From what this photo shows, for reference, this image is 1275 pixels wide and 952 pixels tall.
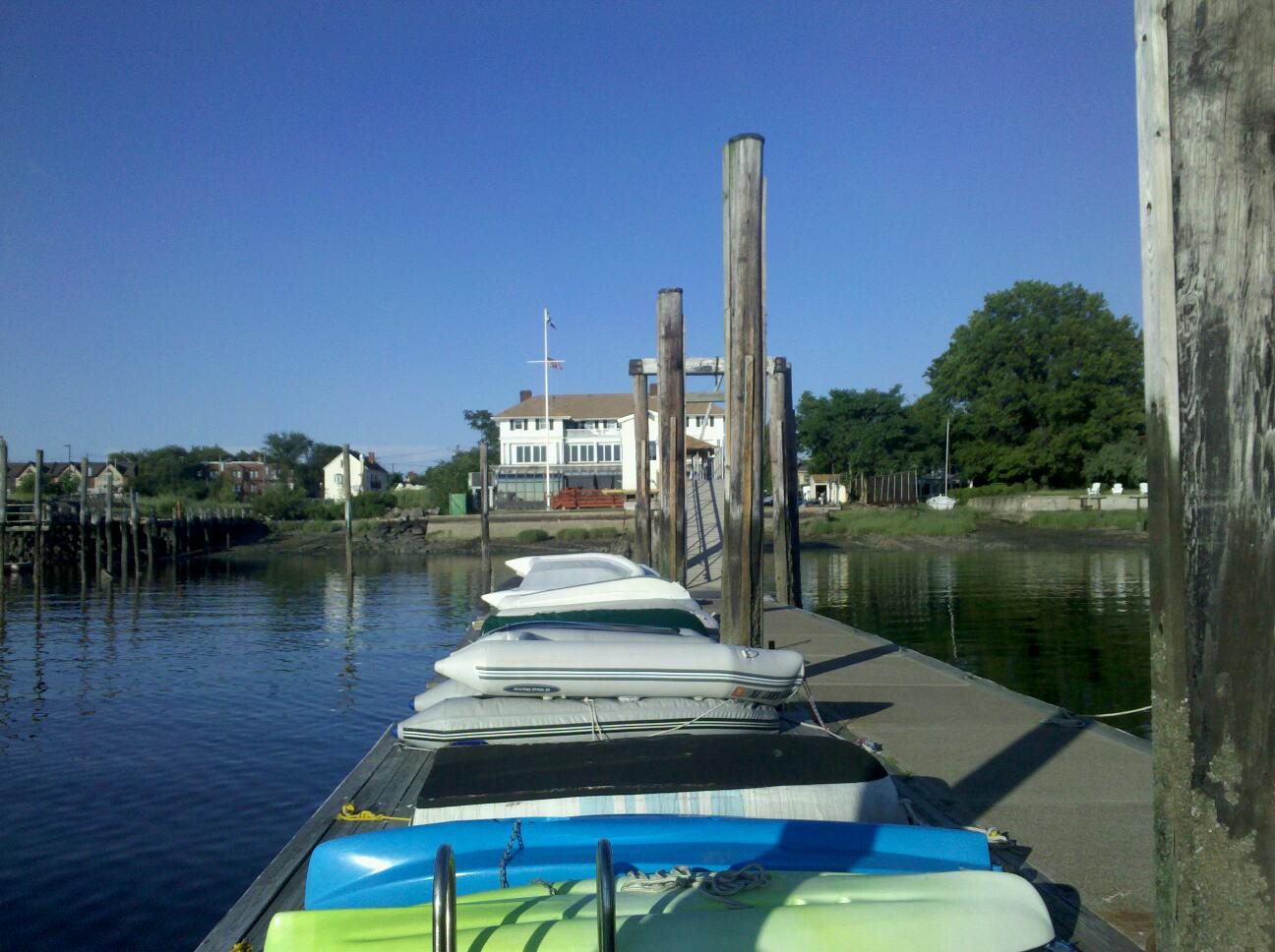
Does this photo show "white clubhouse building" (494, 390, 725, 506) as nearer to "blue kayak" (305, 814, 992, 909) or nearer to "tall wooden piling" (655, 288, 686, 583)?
"tall wooden piling" (655, 288, 686, 583)

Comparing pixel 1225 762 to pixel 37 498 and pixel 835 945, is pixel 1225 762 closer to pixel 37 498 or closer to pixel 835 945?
pixel 835 945

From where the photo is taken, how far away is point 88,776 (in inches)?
444

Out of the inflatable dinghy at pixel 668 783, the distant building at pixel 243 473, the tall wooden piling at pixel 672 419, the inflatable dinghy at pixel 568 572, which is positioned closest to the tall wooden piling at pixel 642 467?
the tall wooden piling at pixel 672 419

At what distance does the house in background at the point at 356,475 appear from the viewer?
108125 millimetres

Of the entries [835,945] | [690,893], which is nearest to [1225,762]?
[835,945]

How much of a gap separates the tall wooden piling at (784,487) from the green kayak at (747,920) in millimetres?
14960

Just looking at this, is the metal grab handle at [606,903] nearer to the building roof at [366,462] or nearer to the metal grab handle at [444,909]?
A: the metal grab handle at [444,909]

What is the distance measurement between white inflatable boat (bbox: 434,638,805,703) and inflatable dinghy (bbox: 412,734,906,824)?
1.34 meters

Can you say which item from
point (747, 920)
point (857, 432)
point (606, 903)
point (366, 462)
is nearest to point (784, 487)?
point (747, 920)

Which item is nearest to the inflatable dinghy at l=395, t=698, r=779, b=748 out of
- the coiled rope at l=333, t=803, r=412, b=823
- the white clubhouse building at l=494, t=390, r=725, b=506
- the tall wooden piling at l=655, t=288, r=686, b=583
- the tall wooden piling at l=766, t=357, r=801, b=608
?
the coiled rope at l=333, t=803, r=412, b=823

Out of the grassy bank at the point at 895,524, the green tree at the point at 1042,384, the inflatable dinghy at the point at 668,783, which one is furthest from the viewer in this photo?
the green tree at the point at 1042,384

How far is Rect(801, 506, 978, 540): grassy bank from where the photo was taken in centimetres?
5794

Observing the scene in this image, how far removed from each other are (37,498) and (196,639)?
25030 millimetres

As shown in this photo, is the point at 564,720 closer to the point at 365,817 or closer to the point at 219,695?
the point at 365,817
